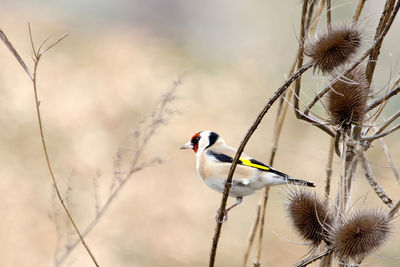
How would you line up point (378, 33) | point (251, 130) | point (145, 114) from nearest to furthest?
point (251, 130) < point (378, 33) < point (145, 114)

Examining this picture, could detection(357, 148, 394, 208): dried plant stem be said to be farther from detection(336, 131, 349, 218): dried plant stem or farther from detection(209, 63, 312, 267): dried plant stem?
detection(209, 63, 312, 267): dried plant stem

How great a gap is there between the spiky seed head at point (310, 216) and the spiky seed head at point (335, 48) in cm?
40

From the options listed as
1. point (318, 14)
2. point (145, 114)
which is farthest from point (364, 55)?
point (145, 114)

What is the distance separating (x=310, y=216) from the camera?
1.74 m

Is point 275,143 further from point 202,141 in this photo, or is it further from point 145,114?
point 145,114

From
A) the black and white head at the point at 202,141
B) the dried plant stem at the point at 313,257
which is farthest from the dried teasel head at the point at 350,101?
the black and white head at the point at 202,141

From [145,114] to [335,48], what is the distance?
219 inches

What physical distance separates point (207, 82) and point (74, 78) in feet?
8.84

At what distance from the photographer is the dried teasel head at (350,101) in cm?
175

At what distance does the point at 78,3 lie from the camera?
13.3 metres

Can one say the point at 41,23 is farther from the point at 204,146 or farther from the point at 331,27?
the point at 331,27

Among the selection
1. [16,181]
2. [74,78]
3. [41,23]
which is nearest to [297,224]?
[16,181]

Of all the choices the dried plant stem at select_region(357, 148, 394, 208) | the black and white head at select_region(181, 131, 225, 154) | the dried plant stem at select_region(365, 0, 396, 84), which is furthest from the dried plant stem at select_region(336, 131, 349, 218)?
the black and white head at select_region(181, 131, 225, 154)

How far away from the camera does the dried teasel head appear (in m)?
1.75
